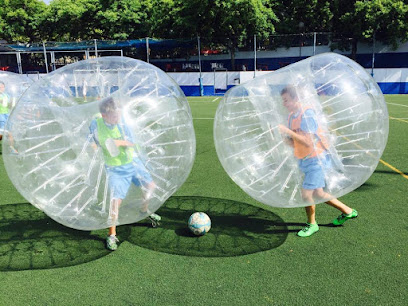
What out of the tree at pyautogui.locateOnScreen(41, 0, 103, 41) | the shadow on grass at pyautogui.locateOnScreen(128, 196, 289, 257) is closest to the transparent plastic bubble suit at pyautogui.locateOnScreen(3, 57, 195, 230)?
the shadow on grass at pyautogui.locateOnScreen(128, 196, 289, 257)

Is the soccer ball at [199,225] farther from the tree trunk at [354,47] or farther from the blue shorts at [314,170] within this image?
the tree trunk at [354,47]

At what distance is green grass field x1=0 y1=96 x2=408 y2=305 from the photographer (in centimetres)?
313

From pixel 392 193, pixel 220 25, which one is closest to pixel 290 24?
pixel 220 25

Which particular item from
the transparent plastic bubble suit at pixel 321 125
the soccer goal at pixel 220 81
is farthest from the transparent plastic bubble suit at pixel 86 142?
the soccer goal at pixel 220 81

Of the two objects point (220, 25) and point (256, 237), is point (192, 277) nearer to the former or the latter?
point (256, 237)

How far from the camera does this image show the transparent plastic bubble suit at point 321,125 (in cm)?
348

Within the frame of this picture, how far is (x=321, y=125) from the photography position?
347 centimetres

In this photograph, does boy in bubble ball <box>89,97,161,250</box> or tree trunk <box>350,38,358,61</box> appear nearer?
boy in bubble ball <box>89,97,161,250</box>

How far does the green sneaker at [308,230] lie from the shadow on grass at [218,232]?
198 mm

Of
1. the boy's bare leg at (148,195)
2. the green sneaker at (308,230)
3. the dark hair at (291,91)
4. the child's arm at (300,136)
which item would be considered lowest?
the green sneaker at (308,230)

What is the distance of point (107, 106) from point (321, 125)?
1.96m

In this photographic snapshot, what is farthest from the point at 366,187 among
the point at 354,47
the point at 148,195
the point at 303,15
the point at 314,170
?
the point at 303,15

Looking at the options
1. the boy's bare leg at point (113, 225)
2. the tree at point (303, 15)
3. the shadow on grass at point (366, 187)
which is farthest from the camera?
the tree at point (303, 15)

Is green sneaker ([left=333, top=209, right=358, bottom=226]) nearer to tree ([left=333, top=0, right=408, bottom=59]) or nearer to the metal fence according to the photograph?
the metal fence
